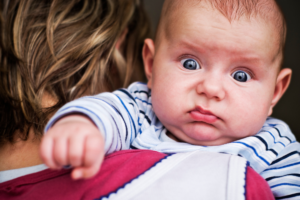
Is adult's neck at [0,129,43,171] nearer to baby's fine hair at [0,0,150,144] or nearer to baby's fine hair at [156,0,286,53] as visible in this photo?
baby's fine hair at [0,0,150,144]

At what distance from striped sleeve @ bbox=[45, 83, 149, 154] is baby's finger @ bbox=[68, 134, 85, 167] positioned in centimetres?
14

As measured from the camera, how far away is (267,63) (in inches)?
33.2

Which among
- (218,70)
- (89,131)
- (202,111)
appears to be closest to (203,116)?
(202,111)

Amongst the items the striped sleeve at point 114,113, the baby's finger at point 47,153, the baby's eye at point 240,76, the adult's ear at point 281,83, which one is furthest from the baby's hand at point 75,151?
the adult's ear at point 281,83

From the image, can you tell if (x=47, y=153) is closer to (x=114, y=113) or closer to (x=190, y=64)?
(x=114, y=113)

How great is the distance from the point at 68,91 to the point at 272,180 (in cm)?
81

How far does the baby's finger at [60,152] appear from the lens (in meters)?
0.50

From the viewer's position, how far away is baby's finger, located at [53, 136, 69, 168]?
0.50 metres

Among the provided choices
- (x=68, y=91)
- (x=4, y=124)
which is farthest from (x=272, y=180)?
(x=4, y=124)

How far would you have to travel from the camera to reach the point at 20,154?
35.4 inches

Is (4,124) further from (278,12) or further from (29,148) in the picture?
(278,12)

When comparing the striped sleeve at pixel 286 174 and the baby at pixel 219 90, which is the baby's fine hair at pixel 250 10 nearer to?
the baby at pixel 219 90

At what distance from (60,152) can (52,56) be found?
23.7 inches

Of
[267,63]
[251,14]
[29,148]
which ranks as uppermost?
[251,14]
